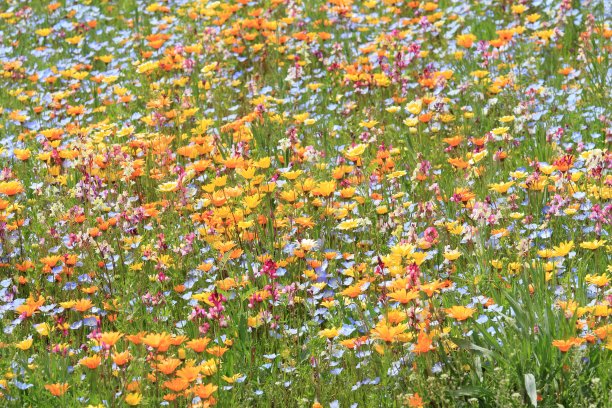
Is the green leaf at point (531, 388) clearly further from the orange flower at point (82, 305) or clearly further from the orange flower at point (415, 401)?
the orange flower at point (82, 305)

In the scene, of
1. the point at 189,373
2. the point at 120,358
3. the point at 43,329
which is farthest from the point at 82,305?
the point at 189,373

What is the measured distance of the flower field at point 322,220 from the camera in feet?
10.7

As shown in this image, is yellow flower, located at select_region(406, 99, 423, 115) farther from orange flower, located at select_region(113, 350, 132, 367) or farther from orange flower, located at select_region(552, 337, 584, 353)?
orange flower, located at select_region(113, 350, 132, 367)

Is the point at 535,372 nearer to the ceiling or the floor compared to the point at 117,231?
nearer to the ceiling

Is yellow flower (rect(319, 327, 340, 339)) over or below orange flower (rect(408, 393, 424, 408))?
over

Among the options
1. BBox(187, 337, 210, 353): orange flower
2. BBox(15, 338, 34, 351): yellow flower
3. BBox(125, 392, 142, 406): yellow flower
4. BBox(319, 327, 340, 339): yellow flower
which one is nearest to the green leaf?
BBox(319, 327, 340, 339): yellow flower

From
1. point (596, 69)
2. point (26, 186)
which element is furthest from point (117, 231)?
point (596, 69)

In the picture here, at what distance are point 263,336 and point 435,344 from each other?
821 mm

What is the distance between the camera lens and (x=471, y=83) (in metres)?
5.86

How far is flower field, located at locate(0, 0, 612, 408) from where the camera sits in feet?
10.7

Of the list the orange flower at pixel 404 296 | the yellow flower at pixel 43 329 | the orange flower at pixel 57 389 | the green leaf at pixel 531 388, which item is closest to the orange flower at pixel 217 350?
the orange flower at pixel 57 389

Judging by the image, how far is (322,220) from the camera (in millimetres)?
4527

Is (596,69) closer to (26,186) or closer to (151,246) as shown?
(151,246)

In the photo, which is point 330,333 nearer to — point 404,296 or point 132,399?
point 404,296
